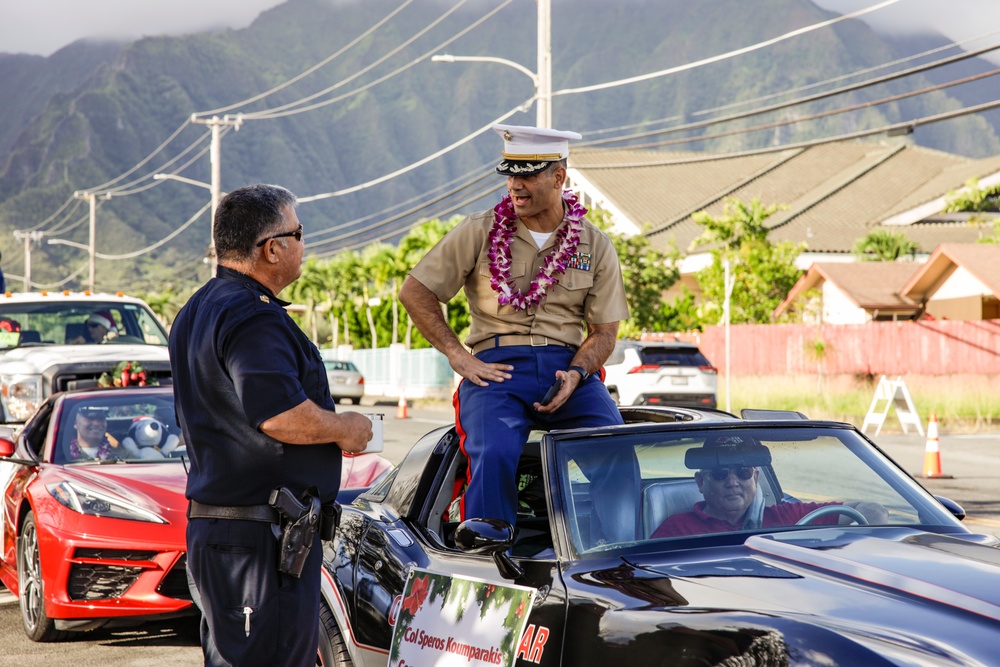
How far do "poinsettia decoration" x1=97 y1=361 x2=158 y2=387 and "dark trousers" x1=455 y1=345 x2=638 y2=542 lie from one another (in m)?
6.10

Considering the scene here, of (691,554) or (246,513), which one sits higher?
(246,513)

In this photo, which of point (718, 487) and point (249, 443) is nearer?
point (249, 443)

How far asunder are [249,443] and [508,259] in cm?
192

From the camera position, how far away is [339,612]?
4801 millimetres

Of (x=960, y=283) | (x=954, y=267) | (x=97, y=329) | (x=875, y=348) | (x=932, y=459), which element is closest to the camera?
(x=97, y=329)

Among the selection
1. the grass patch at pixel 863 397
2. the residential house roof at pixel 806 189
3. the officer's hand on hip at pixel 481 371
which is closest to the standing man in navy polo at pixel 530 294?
the officer's hand on hip at pixel 481 371

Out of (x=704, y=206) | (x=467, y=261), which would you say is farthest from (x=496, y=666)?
(x=704, y=206)

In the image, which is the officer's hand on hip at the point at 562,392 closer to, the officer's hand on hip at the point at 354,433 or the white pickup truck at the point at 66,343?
the officer's hand on hip at the point at 354,433

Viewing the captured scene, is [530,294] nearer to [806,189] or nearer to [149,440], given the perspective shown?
[149,440]

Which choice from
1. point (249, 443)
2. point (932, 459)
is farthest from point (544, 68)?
point (249, 443)

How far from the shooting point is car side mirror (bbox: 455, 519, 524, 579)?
3.90 meters

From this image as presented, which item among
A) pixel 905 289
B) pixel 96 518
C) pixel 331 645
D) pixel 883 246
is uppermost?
pixel 883 246

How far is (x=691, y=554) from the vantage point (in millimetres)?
3723

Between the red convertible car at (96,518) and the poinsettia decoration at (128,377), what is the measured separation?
2.37 meters
